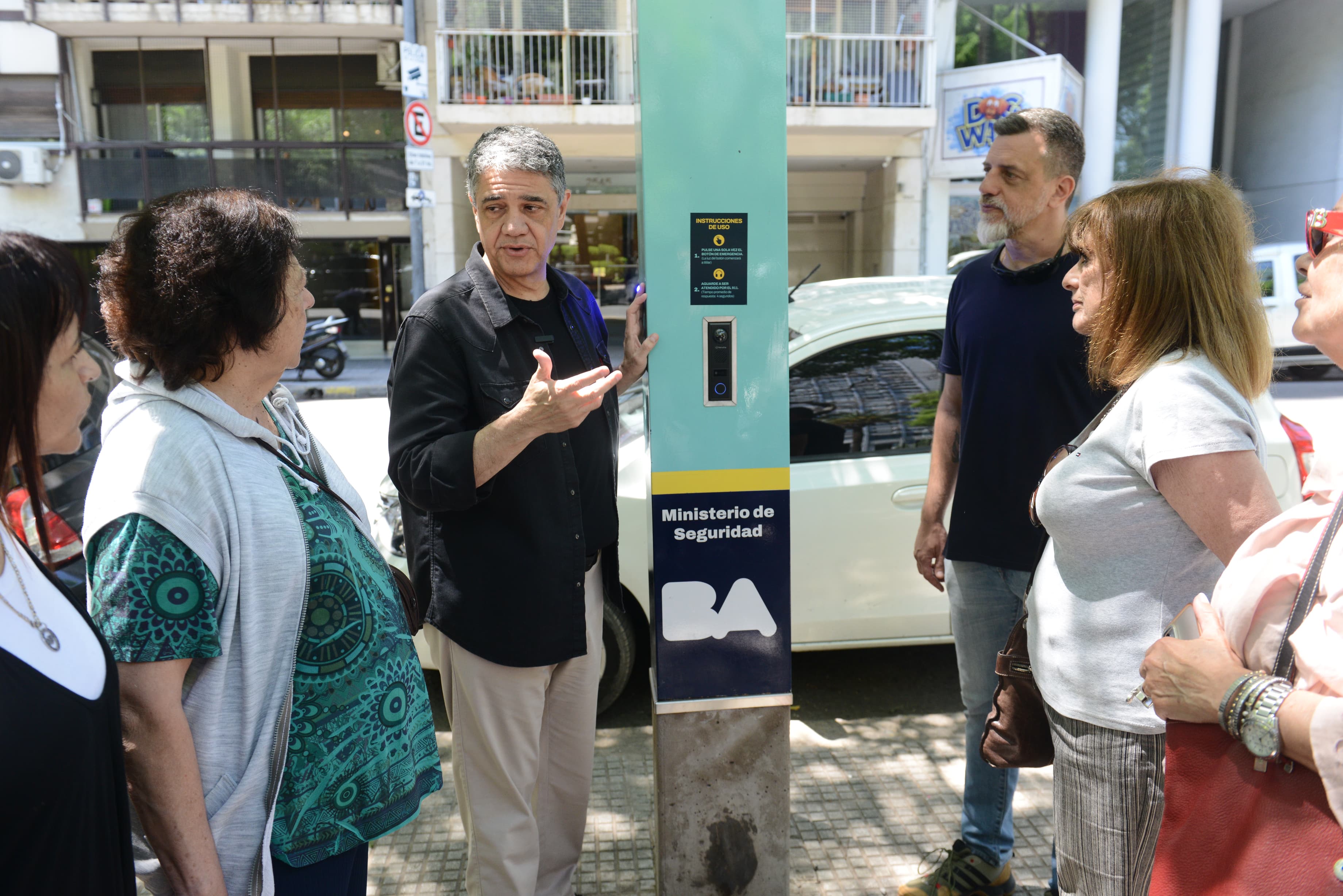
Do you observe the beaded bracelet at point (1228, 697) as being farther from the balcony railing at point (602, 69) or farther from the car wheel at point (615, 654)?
the balcony railing at point (602, 69)

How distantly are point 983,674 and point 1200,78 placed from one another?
52.2 ft

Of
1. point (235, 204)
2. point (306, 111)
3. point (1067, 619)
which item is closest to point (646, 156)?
point (235, 204)

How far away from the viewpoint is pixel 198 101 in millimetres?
18438

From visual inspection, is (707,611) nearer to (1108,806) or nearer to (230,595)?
(1108,806)

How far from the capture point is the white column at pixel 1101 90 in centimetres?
1464

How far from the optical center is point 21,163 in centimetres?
1741

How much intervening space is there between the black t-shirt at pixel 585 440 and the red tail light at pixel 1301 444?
2785mm

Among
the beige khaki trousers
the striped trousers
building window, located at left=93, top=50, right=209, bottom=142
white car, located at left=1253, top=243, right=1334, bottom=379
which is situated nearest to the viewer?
the striped trousers

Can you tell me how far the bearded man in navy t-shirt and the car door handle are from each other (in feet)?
2.80

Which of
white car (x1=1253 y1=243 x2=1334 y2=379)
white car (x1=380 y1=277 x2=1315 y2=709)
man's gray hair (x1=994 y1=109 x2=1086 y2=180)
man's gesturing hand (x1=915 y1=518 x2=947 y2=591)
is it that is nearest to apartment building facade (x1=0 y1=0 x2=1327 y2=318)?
white car (x1=1253 y1=243 x2=1334 y2=379)

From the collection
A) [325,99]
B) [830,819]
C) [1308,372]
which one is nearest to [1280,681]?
[830,819]

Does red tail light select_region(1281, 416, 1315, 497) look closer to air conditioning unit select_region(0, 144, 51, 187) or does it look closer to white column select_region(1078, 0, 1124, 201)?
white column select_region(1078, 0, 1124, 201)

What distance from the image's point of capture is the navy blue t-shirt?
8.33 feet

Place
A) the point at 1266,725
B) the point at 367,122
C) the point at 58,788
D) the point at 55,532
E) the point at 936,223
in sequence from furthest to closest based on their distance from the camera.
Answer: the point at 367,122
the point at 936,223
the point at 55,532
the point at 1266,725
the point at 58,788
